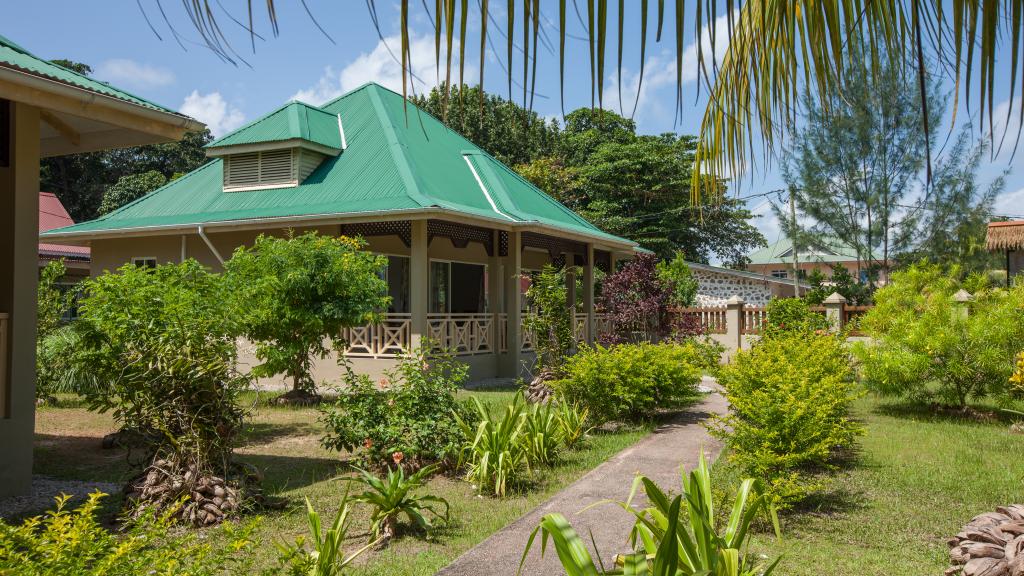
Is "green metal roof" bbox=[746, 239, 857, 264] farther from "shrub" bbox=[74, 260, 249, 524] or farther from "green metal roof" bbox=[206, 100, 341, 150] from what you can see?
"shrub" bbox=[74, 260, 249, 524]

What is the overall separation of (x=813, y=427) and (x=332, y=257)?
25.3ft

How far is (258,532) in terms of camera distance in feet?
18.0

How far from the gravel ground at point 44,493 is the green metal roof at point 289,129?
10.0 metres

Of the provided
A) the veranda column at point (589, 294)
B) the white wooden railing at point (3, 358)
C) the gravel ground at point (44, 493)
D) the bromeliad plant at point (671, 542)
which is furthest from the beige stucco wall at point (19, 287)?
the veranda column at point (589, 294)

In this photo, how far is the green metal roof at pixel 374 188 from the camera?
14.7 m

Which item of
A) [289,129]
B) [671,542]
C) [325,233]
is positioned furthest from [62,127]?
[289,129]

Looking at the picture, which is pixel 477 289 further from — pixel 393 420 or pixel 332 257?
pixel 393 420

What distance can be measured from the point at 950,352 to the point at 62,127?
1065cm

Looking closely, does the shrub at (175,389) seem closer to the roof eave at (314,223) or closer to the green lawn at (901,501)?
the green lawn at (901,501)

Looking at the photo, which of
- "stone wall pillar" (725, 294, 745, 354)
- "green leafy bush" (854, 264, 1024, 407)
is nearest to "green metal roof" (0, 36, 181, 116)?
"green leafy bush" (854, 264, 1024, 407)

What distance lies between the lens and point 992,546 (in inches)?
162

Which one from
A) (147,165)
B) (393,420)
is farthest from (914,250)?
(147,165)

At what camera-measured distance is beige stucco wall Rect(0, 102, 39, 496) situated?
6.11 meters

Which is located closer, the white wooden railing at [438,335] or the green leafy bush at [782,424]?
the green leafy bush at [782,424]
